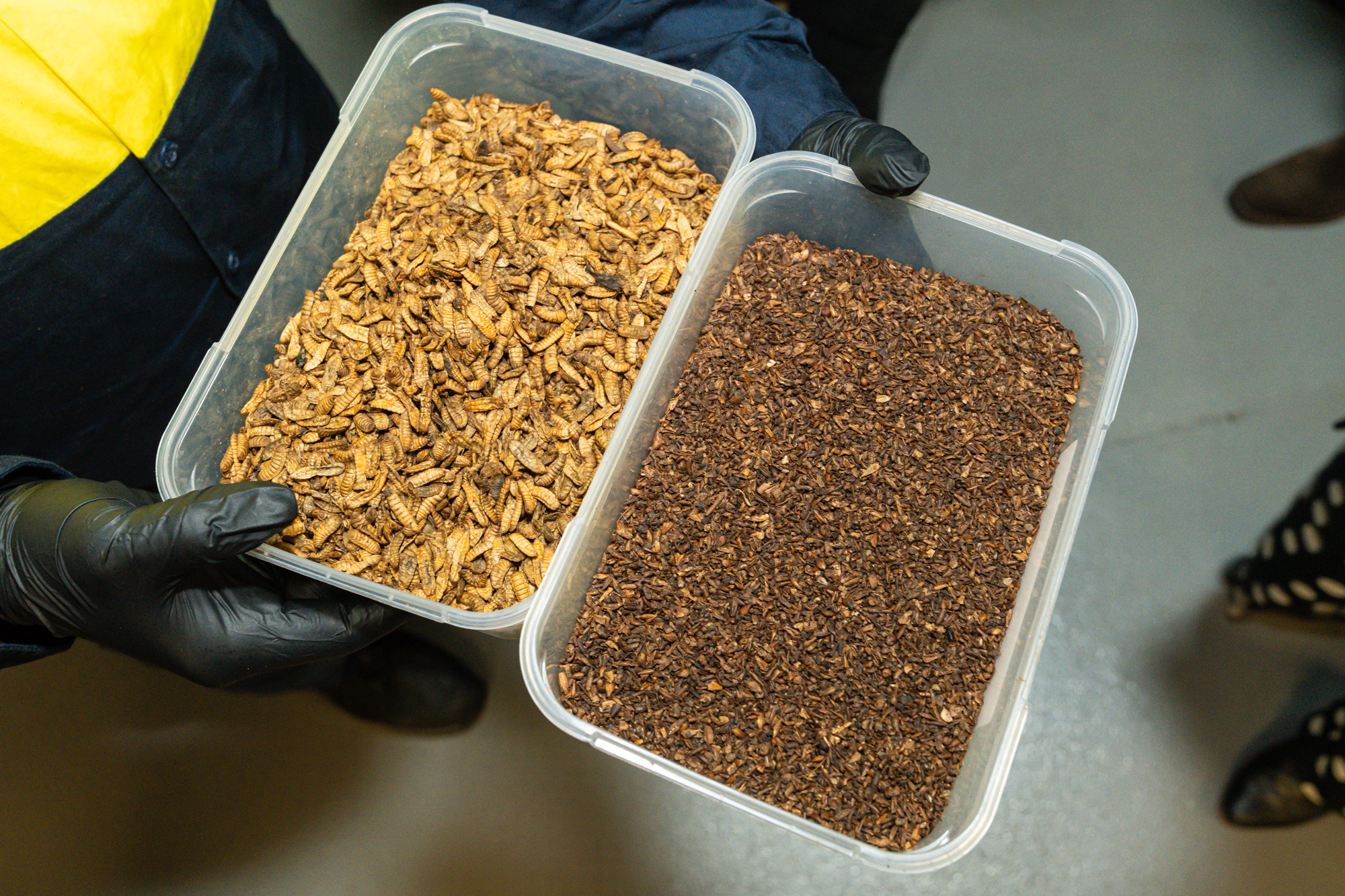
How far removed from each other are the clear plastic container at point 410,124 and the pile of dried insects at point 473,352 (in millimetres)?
34

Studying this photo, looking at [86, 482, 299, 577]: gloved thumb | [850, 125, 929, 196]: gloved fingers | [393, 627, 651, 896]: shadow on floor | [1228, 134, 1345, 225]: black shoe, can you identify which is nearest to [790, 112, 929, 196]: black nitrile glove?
[850, 125, 929, 196]: gloved fingers

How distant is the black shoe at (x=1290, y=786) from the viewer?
1715 mm

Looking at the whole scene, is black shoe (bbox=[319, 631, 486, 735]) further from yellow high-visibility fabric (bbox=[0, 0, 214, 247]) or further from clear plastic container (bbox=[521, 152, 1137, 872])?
yellow high-visibility fabric (bbox=[0, 0, 214, 247])

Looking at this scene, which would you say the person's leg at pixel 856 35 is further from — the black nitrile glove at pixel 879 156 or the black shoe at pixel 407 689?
the black shoe at pixel 407 689

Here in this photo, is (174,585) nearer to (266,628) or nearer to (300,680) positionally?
(266,628)

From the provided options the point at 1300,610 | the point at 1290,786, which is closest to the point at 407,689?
the point at 1290,786

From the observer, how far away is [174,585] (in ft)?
3.65

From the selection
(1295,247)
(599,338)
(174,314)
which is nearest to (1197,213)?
(1295,247)

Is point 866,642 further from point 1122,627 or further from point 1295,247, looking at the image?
point 1295,247

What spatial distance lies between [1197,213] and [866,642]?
171cm

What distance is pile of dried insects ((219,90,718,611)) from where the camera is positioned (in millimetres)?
1143

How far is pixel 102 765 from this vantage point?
176 cm

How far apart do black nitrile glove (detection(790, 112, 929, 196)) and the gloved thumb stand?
0.89m

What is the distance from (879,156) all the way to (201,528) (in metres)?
1.01
